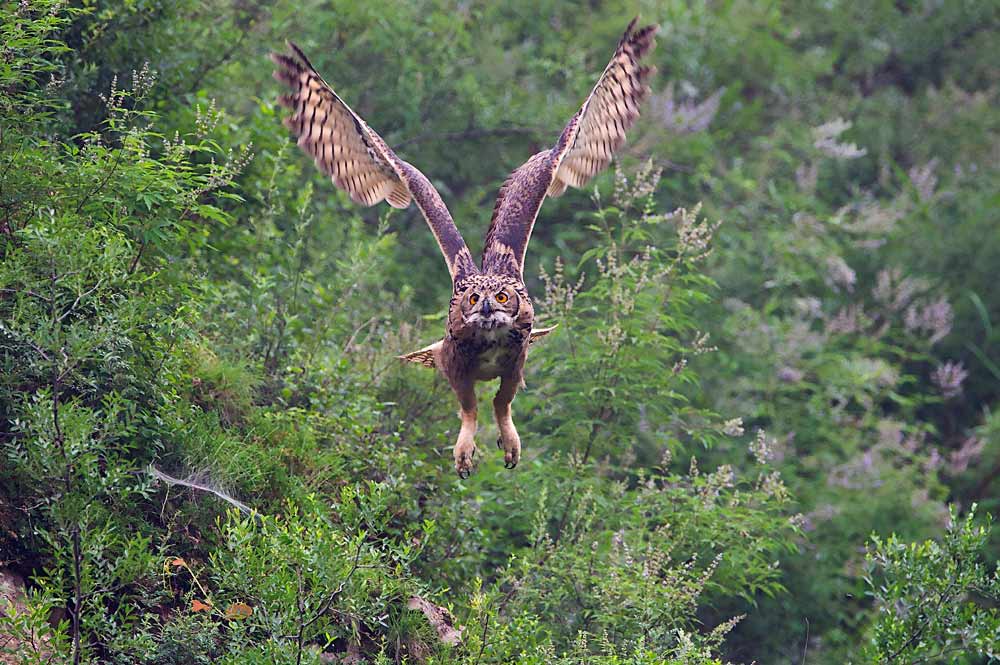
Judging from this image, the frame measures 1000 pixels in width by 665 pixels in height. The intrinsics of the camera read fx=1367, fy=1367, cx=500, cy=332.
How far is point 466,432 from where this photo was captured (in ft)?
24.5

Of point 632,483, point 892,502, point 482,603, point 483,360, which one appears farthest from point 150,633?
point 892,502

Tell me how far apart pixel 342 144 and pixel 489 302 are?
1.62 m

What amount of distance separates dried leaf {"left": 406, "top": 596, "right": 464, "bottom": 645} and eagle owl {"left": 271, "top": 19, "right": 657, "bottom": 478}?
0.97m

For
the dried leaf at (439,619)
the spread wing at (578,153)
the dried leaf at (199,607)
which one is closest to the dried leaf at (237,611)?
the dried leaf at (199,607)

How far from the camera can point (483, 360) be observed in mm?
7133

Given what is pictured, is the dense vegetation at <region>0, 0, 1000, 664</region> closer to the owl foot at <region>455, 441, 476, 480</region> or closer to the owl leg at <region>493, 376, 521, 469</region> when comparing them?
the owl foot at <region>455, 441, 476, 480</region>

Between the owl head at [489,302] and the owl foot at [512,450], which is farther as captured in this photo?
the owl foot at [512,450]

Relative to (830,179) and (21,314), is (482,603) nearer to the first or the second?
(21,314)

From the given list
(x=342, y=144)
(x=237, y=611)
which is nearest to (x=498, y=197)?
(x=342, y=144)

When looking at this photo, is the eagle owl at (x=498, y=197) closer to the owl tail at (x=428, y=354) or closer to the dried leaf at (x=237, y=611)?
the owl tail at (x=428, y=354)

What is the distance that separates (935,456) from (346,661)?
24.9 ft

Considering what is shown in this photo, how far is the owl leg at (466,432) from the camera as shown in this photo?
7344 millimetres

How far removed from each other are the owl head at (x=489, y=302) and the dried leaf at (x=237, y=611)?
1821mm

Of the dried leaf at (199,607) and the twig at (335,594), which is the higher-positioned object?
the twig at (335,594)
